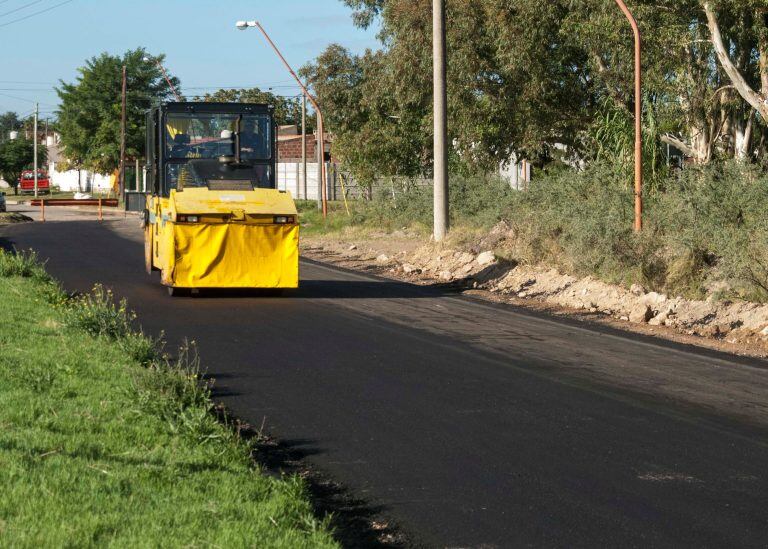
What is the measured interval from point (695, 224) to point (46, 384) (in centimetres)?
1238

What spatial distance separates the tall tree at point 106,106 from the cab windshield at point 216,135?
62.6m

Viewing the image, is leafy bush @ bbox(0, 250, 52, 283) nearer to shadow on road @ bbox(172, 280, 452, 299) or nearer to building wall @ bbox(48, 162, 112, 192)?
shadow on road @ bbox(172, 280, 452, 299)

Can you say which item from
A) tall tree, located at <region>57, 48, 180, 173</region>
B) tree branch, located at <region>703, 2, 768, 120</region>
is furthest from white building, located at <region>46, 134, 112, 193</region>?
tree branch, located at <region>703, 2, 768, 120</region>

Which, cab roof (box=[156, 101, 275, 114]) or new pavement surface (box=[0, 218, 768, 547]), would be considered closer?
new pavement surface (box=[0, 218, 768, 547])

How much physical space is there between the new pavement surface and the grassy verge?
2.29 ft

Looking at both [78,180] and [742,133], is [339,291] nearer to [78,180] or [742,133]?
[742,133]

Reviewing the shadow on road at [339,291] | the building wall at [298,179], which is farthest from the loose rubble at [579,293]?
the building wall at [298,179]

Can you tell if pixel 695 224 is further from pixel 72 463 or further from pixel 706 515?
pixel 72 463

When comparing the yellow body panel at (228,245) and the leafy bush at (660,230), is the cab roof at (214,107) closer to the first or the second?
the yellow body panel at (228,245)

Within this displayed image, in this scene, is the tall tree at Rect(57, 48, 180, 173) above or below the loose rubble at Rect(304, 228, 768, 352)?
above

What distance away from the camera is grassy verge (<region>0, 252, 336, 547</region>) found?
5477 millimetres

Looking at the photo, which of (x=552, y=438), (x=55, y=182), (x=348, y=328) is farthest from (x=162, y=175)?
(x=55, y=182)

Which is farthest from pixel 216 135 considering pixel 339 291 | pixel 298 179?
pixel 298 179

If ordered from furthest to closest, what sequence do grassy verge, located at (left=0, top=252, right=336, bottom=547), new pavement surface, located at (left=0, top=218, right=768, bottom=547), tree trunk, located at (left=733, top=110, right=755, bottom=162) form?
tree trunk, located at (left=733, top=110, right=755, bottom=162) < new pavement surface, located at (left=0, top=218, right=768, bottom=547) < grassy verge, located at (left=0, top=252, right=336, bottom=547)
